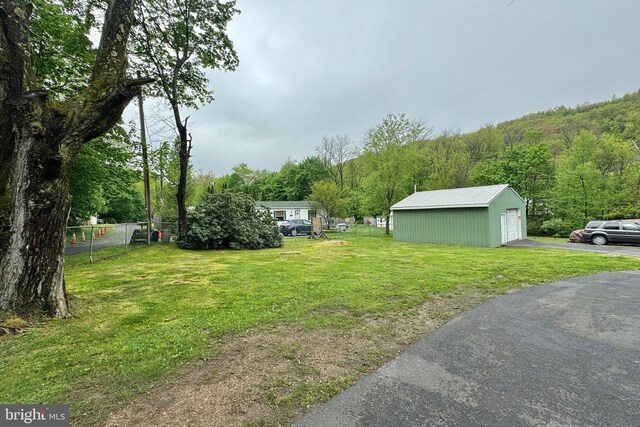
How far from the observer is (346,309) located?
14.5 ft

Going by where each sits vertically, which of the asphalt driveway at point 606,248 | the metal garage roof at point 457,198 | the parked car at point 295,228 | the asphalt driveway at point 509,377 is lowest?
the asphalt driveway at point 606,248

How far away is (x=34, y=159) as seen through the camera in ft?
11.9

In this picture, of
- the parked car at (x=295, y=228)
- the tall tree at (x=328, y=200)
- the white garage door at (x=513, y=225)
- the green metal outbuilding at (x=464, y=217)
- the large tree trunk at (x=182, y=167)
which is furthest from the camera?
the tall tree at (x=328, y=200)

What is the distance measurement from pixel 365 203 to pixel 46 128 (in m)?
21.8

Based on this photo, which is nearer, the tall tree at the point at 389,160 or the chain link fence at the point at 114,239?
the chain link fence at the point at 114,239

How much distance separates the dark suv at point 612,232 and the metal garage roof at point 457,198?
182 inches

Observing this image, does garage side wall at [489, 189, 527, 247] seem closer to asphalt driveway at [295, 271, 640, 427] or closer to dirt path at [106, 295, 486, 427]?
asphalt driveway at [295, 271, 640, 427]

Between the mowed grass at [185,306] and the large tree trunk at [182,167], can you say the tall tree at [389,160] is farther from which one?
the large tree trunk at [182,167]

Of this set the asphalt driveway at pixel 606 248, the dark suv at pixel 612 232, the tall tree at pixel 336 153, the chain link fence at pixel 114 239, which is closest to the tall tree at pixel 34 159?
the chain link fence at pixel 114 239

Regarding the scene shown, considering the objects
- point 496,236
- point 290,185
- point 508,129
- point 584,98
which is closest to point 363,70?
point 496,236

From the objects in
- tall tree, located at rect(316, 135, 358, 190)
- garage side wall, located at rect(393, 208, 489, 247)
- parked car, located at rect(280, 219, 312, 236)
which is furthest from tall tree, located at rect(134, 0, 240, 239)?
tall tree, located at rect(316, 135, 358, 190)

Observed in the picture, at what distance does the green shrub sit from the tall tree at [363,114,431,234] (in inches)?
429

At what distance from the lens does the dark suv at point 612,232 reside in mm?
13898

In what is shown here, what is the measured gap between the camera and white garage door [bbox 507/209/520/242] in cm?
1600
